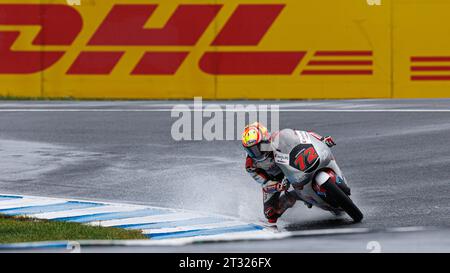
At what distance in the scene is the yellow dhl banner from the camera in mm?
20688

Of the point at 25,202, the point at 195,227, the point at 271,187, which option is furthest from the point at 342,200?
the point at 25,202

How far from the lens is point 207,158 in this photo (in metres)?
15.1

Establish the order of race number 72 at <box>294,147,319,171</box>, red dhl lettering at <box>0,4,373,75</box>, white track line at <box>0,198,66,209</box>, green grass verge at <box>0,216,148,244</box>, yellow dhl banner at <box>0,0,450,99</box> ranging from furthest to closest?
red dhl lettering at <box>0,4,373,75</box>, yellow dhl banner at <box>0,0,450,99</box>, white track line at <box>0,198,66,209</box>, race number 72 at <box>294,147,319,171</box>, green grass verge at <box>0,216,148,244</box>

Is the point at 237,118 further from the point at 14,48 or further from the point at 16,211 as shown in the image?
the point at 16,211

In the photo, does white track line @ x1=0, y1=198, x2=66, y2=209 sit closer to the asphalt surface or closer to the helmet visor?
the asphalt surface

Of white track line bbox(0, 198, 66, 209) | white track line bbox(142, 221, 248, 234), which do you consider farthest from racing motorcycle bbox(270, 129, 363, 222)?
white track line bbox(0, 198, 66, 209)

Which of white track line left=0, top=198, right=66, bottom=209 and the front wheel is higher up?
white track line left=0, top=198, right=66, bottom=209

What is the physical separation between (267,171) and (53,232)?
227 centimetres

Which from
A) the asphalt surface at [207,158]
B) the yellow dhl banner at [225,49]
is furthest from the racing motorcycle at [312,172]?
the yellow dhl banner at [225,49]

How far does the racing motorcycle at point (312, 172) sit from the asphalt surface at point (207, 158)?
0.78 ft

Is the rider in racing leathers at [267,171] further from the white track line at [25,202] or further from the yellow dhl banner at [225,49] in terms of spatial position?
the yellow dhl banner at [225,49]

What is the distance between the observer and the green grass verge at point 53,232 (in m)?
9.78

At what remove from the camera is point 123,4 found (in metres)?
21.4
